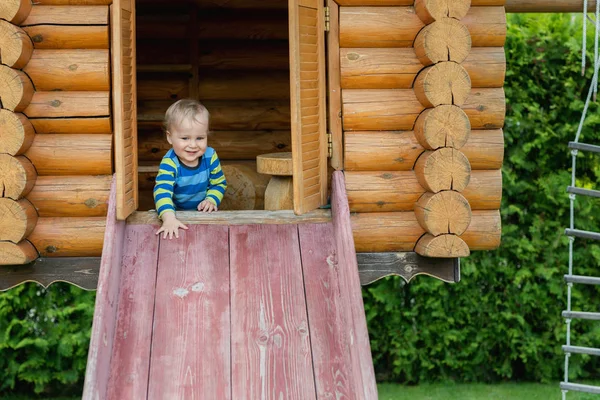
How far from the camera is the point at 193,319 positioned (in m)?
4.82

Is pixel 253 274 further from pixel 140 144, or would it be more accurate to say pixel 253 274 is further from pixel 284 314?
pixel 140 144

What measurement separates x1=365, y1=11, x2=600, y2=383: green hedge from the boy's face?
3.89m

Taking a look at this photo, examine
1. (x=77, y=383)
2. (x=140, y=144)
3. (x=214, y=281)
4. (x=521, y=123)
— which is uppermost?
(x=521, y=123)

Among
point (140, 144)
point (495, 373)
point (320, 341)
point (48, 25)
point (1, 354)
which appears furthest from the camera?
point (495, 373)

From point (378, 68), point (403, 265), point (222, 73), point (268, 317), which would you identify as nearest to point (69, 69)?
point (378, 68)

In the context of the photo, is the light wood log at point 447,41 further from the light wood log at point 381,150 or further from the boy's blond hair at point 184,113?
the boy's blond hair at point 184,113

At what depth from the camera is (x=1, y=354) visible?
8.79 m

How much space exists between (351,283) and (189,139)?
1.45 metres

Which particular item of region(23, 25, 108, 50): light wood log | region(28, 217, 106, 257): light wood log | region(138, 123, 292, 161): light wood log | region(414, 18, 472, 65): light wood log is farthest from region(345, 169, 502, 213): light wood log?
region(138, 123, 292, 161): light wood log

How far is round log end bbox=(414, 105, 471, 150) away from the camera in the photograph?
5410mm

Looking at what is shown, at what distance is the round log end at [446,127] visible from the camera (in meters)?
5.41

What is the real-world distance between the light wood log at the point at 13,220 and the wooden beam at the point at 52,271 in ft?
1.01

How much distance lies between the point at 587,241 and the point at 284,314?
16.9 ft

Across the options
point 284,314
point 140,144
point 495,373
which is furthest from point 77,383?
point 284,314
